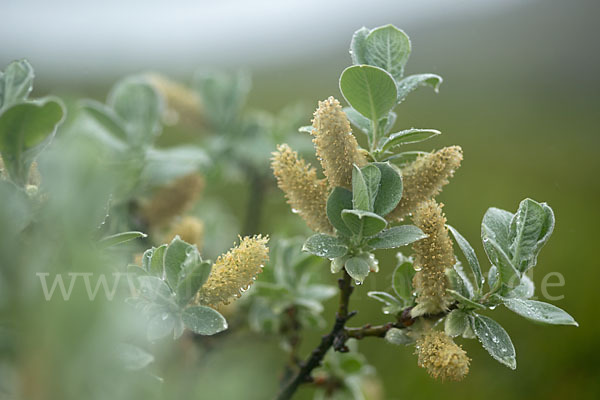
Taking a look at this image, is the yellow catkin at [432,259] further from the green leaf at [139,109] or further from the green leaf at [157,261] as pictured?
the green leaf at [139,109]

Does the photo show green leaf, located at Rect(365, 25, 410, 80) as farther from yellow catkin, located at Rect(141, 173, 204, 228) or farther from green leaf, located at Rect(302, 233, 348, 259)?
yellow catkin, located at Rect(141, 173, 204, 228)

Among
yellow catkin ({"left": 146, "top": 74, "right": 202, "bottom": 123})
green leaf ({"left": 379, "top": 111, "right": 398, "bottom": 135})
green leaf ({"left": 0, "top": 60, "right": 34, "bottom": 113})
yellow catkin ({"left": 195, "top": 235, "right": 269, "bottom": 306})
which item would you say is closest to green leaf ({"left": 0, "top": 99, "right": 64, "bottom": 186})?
green leaf ({"left": 0, "top": 60, "right": 34, "bottom": 113})

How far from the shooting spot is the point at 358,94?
40cm

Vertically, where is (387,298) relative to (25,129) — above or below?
below

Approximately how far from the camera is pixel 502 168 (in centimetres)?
282

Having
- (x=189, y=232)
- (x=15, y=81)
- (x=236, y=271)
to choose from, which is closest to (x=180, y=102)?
(x=189, y=232)

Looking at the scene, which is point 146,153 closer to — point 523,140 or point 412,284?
point 412,284

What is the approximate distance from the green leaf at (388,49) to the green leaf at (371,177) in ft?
0.37

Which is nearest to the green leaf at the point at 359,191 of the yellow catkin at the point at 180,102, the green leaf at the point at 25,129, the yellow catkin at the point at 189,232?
the green leaf at the point at 25,129

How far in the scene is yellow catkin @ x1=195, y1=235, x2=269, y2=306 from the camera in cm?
41

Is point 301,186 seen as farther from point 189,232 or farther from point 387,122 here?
point 189,232

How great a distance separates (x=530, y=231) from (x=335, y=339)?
0.21 metres

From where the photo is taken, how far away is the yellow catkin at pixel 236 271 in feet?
1.33

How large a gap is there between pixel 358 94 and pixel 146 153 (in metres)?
0.46
